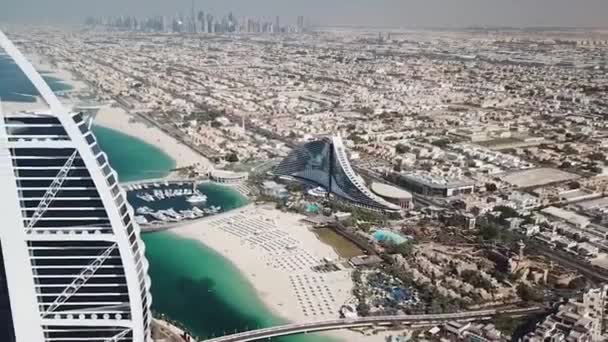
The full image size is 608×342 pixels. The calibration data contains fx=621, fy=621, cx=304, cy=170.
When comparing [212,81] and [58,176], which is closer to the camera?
[58,176]

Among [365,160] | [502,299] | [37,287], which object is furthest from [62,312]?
[365,160]

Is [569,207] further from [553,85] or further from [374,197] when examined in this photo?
[553,85]

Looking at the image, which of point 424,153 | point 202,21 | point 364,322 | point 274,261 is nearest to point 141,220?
point 274,261

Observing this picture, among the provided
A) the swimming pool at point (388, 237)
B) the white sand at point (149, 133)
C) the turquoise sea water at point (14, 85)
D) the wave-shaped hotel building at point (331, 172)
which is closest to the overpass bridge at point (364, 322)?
the swimming pool at point (388, 237)

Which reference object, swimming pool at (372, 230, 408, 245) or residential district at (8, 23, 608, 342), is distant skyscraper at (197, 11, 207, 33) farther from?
swimming pool at (372, 230, 408, 245)

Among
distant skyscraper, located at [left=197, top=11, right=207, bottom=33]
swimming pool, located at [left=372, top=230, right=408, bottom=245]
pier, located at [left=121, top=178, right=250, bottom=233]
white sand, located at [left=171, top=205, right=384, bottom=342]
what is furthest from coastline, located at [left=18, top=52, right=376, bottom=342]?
distant skyscraper, located at [left=197, top=11, right=207, bottom=33]

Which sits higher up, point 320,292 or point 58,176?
point 58,176

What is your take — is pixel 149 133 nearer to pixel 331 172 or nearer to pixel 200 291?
pixel 331 172

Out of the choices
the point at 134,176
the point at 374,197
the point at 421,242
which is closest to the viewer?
the point at 421,242
